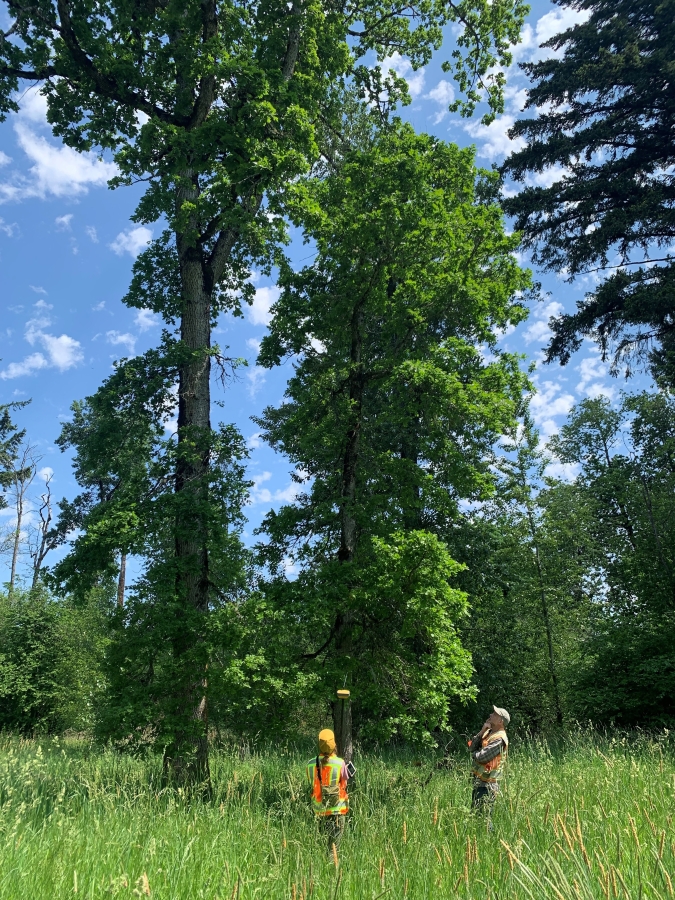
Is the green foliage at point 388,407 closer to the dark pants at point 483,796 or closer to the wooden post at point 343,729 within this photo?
the wooden post at point 343,729

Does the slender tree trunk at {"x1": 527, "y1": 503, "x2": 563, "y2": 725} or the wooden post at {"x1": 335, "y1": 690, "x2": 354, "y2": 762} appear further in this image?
the slender tree trunk at {"x1": 527, "y1": 503, "x2": 563, "y2": 725}

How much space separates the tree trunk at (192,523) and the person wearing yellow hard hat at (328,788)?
8.04 ft

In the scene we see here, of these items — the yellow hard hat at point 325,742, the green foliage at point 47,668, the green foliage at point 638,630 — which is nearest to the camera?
the yellow hard hat at point 325,742

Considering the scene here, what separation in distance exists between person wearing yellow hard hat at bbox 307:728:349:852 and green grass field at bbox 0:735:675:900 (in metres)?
0.20

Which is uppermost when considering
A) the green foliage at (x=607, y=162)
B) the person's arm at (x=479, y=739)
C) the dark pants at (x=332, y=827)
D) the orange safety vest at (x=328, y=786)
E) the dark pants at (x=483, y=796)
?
the green foliage at (x=607, y=162)

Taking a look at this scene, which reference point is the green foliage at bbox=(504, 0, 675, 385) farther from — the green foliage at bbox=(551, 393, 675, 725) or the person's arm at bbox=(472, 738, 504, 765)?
the person's arm at bbox=(472, 738, 504, 765)

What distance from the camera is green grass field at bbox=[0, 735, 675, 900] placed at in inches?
112

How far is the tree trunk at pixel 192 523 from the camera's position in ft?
26.6

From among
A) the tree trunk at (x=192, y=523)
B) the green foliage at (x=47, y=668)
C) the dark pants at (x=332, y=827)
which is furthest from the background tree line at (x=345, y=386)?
the green foliage at (x=47, y=668)

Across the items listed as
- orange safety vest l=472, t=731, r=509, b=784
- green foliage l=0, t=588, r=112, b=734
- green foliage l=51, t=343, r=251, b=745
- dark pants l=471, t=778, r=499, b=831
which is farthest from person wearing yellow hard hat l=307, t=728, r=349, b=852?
green foliage l=0, t=588, r=112, b=734

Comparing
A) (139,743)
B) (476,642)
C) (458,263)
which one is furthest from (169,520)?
(476,642)

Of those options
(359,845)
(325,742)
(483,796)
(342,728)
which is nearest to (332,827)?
(359,845)

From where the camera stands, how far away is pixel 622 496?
20938 mm

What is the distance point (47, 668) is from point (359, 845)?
17909 millimetres
